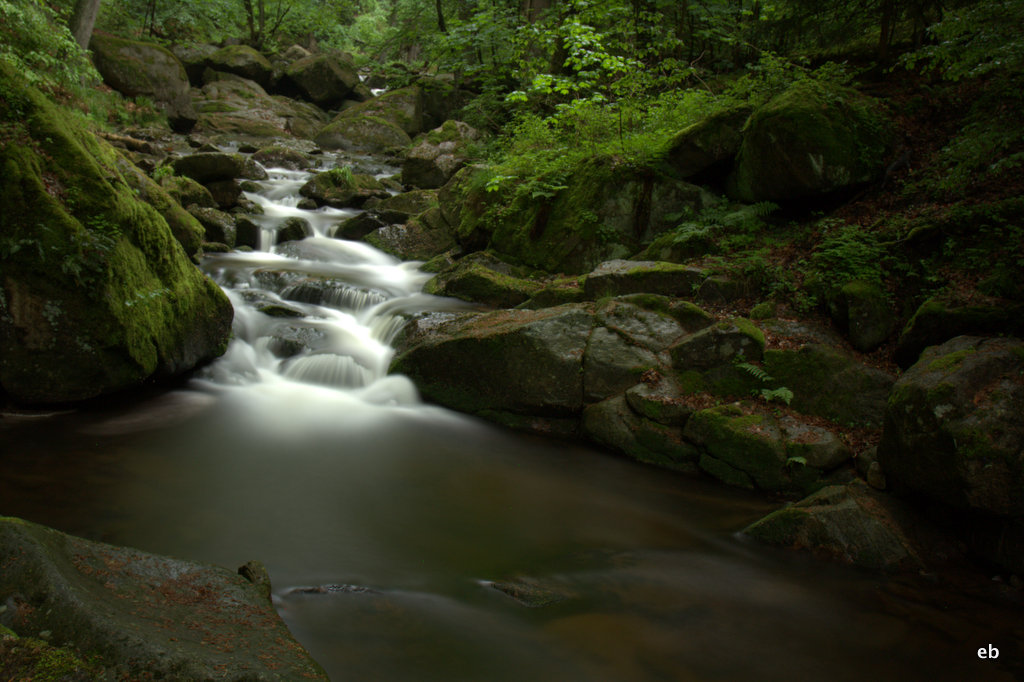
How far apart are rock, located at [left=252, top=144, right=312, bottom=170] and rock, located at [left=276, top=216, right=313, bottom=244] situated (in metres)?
5.78

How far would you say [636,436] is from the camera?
6.32 meters

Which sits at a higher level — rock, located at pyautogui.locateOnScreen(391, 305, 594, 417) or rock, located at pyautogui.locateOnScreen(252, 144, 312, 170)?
rock, located at pyautogui.locateOnScreen(252, 144, 312, 170)

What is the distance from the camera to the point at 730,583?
167 inches

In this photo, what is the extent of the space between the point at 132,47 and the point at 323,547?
21947 millimetres

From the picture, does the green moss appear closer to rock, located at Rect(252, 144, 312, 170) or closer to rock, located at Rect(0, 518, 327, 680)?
rock, located at Rect(0, 518, 327, 680)

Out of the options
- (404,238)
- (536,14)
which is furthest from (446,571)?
(536,14)

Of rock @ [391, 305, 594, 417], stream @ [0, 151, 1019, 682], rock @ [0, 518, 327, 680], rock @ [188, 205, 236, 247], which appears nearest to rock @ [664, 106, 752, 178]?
rock @ [391, 305, 594, 417]

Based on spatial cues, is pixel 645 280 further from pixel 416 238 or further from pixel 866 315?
pixel 416 238

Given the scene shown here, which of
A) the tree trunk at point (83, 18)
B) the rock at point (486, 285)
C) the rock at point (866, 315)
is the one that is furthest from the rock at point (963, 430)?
the tree trunk at point (83, 18)

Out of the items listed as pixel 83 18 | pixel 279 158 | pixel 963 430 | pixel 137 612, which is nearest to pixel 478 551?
pixel 137 612

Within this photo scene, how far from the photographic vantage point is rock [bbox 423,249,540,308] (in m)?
9.76

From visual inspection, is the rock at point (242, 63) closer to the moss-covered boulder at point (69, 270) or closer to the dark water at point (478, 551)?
the moss-covered boulder at point (69, 270)

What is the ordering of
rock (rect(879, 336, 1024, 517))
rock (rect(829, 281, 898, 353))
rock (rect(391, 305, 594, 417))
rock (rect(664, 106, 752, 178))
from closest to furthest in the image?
rock (rect(879, 336, 1024, 517)) → rock (rect(829, 281, 898, 353)) → rock (rect(391, 305, 594, 417)) → rock (rect(664, 106, 752, 178))

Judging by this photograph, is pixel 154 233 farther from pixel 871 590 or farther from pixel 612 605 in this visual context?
pixel 871 590
